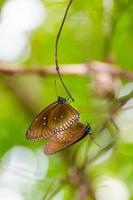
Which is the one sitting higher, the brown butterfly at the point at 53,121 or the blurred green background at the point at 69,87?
the blurred green background at the point at 69,87

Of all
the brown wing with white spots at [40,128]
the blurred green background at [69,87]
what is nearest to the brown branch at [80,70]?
the blurred green background at [69,87]

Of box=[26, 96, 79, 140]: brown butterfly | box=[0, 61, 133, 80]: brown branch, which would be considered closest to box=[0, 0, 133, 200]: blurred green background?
box=[0, 61, 133, 80]: brown branch

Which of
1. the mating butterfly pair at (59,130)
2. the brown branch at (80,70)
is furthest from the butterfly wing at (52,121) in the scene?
the brown branch at (80,70)

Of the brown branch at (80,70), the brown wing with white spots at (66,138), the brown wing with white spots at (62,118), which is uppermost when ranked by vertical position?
the brown branch at (80,70)

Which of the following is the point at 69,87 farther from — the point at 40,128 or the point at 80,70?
the point at 40,128

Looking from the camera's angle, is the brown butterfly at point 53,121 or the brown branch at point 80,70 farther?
the brown branch at point 80,70

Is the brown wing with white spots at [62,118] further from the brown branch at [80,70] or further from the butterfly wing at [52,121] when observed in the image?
the brown branch at [80,70]

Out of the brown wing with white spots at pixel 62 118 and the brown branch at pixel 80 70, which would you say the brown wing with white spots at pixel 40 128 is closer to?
the brown wing with white spots at pixel 62 118

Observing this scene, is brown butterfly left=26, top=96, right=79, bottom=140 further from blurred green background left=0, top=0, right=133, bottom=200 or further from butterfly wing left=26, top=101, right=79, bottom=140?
blurred green background left=0, top=0, right=133, bottom=200
